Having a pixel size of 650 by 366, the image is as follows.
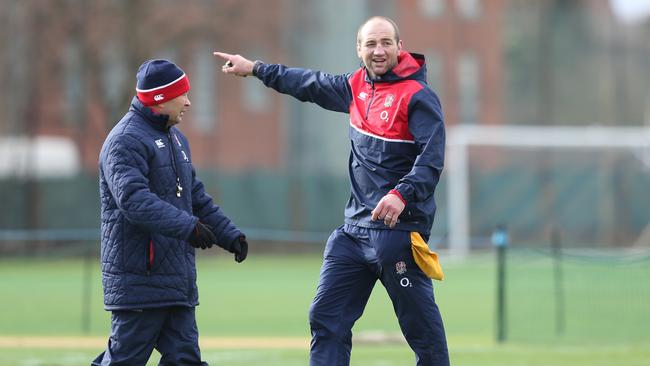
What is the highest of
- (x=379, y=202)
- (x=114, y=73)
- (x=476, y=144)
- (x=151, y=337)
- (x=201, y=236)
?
(x=114, y=73)

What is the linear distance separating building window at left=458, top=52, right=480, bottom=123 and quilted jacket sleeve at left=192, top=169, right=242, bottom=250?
43.5 metres

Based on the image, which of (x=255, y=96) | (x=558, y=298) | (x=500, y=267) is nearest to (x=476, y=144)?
(x=255, y=96)

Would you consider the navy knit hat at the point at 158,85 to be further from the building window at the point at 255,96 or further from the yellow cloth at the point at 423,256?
the building window at the point at 255,96

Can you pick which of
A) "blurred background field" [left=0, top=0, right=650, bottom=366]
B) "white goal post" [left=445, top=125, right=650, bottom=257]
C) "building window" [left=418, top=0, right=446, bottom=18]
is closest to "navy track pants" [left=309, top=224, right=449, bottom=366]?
"blurred background field" [left=0, top=0, right=650, bottom=366]

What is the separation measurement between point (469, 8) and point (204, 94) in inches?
514

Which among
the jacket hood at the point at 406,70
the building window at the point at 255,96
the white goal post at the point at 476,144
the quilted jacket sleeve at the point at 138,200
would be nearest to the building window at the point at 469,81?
the building window at the point at 255,96

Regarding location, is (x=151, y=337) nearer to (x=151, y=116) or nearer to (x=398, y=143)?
(x=151, y=116)

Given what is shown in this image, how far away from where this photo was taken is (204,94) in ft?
151

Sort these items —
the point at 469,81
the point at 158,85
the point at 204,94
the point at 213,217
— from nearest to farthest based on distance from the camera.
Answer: the point at 158,85 → the point at 213,217 → the point at 204,94 → the point at 469,81

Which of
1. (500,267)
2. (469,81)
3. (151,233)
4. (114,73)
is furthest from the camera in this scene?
(469,81)

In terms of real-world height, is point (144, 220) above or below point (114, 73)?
below

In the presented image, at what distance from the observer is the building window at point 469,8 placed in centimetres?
5141

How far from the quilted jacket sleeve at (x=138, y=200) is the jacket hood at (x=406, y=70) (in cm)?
144

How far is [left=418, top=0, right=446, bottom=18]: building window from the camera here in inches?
2007
